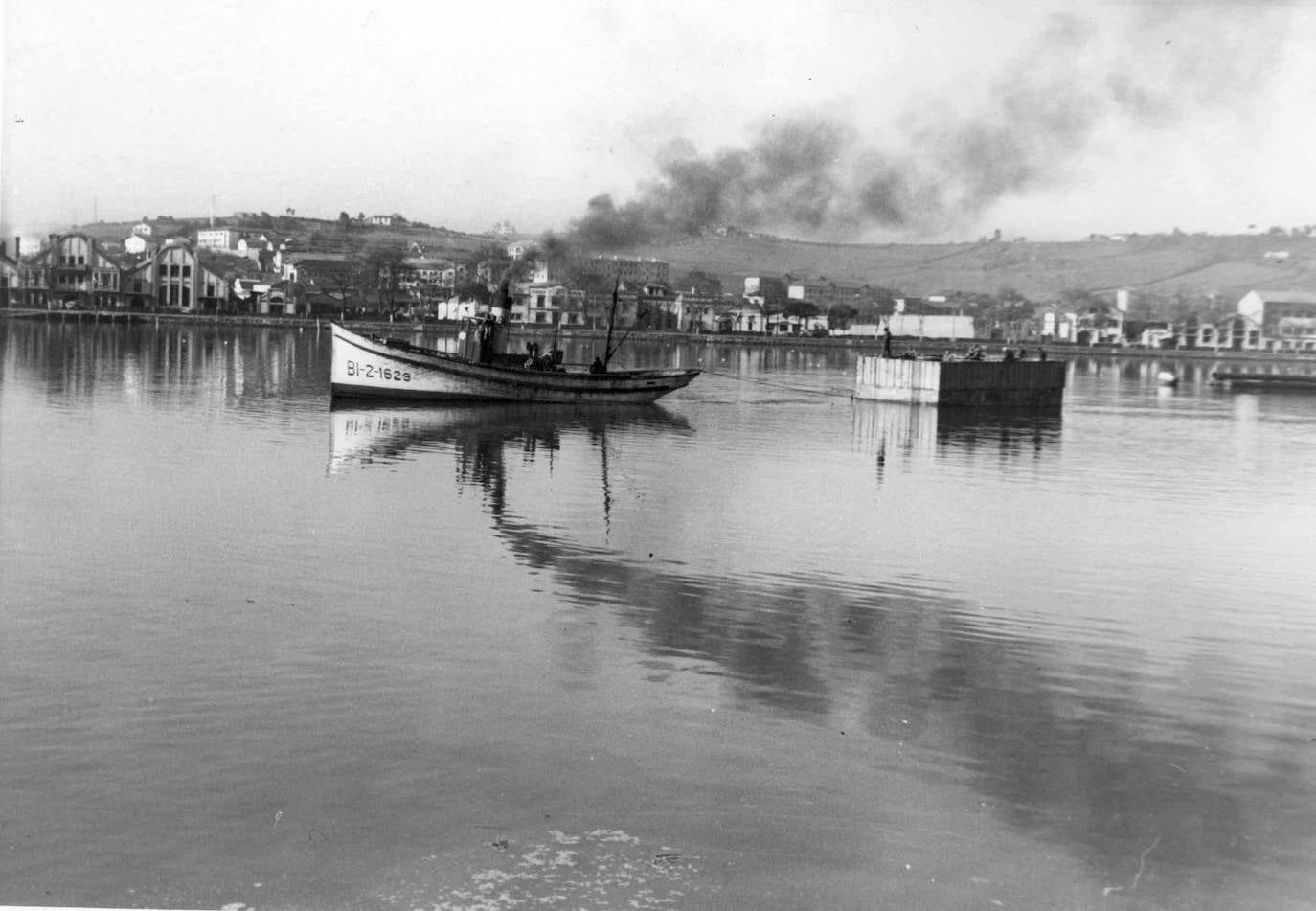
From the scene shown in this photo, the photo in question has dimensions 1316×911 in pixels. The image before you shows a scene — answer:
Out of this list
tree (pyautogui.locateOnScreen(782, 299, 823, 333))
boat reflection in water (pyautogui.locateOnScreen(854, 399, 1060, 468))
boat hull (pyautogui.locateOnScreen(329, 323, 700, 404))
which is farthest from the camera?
tree (pyautogui.locateOnScreen(782, 299, 823, 333))

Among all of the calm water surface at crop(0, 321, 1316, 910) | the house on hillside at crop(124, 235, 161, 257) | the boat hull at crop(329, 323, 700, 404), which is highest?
the house on hillside at crop(124, 235, 161, 257)

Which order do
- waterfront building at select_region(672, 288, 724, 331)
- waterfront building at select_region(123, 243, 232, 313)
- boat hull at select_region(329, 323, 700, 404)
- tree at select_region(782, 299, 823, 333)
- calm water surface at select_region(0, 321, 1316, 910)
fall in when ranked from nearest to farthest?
calm water surface at select_region(0, 321, 1316, 910) < boat hull at select_region(329, 323, 700, 404) < waterfront building at select_region(123, 243, 232, 313) < waterfront building at select_region(672, 288, 724, 331) < tree at select_region(782, 299, 823, 333)

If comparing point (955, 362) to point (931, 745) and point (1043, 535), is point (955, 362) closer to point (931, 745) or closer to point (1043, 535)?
point (1043, 535)

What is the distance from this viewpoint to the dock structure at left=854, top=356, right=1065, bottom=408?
28359 mm

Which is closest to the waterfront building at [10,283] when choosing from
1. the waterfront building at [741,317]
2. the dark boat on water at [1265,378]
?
the waterfront building at [741,317]

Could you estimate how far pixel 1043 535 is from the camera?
1220cm

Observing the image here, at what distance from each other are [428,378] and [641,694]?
20.9 m

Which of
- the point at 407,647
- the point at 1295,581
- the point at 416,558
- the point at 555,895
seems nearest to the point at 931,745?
the point at 555,895

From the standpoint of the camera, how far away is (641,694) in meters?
6.64

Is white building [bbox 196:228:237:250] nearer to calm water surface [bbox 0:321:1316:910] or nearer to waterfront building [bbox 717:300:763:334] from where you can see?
waterfront building [bbox 717:300:763:334]

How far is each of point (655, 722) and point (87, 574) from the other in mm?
4620

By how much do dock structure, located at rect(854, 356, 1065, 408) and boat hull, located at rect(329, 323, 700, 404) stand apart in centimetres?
721

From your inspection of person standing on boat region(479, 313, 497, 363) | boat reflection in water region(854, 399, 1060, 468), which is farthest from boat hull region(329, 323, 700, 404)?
boat reflection in water region(854, 399, 1060, 468)

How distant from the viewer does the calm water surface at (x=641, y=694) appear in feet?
15.8
